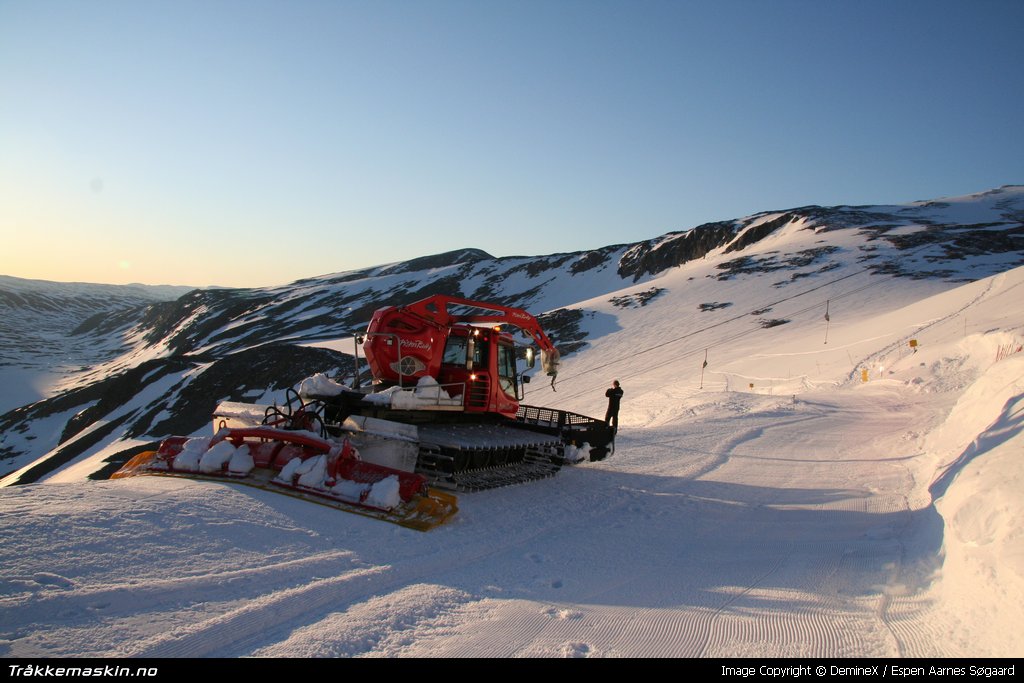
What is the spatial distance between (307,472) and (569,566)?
11.3 feet

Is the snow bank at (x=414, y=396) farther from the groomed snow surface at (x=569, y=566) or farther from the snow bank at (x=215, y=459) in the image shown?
the snow bank at (x=215, y=459)

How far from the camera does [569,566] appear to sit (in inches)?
251

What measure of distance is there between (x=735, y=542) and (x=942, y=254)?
50165 mm

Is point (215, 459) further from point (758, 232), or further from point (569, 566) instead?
point (758, 232)

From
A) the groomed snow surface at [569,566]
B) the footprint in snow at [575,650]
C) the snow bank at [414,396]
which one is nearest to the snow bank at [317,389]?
the snow bank at [414,396]

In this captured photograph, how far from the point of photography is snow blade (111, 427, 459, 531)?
730 cm

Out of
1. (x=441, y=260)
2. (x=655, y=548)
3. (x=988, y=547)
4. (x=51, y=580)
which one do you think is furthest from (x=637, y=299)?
(x=441, y=260)

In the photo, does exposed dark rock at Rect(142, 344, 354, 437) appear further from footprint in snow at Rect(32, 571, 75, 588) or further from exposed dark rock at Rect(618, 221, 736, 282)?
exposed dark rock at Rect(618, 221, 736, 282)

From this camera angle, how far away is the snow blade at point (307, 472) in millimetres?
7297

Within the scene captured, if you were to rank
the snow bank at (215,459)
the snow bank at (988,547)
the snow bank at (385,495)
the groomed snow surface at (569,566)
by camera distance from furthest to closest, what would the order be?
the snow bank at (215,459) < the snow bank at (385,495) < the groomed snow surface at (569,566) < the snow bank at (988,547)

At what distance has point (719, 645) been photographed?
14.9 feet

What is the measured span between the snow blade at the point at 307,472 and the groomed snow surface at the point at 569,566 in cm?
31

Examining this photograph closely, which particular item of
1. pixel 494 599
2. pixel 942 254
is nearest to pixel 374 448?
pixel 494 599
